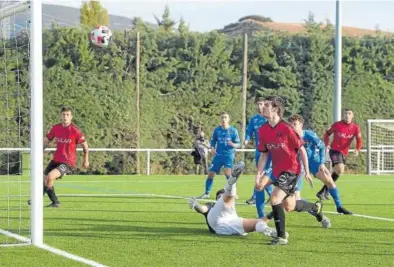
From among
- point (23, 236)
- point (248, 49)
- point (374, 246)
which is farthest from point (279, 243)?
point (248, 49)

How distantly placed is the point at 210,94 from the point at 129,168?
4.59 meters

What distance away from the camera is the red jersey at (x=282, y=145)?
37.4 ft

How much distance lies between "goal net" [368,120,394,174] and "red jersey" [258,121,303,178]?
24171mm

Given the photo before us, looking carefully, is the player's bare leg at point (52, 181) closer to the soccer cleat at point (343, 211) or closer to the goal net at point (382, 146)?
the soccer cleat at point (343, 211)

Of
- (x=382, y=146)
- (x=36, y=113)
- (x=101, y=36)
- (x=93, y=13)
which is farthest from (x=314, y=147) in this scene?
(x=93, y=13)

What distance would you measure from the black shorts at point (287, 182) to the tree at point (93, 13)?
40061mm

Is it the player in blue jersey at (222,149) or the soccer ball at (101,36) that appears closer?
the player in blue jersey at (222,149)

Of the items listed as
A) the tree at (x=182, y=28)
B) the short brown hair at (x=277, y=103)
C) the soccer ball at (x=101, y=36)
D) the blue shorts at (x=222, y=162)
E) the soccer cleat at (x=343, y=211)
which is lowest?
the soccer cleat at (x=343, y=211)

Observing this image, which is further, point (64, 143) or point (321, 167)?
point (64, 143)

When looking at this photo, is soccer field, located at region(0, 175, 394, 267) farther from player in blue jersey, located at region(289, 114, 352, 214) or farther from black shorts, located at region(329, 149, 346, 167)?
black shorts, located at region(329, 149, 346, 167)

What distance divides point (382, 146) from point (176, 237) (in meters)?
24.8

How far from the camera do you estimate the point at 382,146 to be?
35312 millimetres

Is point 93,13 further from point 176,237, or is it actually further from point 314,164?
point 176,237

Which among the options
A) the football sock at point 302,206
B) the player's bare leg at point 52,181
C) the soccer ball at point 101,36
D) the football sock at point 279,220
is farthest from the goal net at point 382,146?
the football sock at point 279,220
